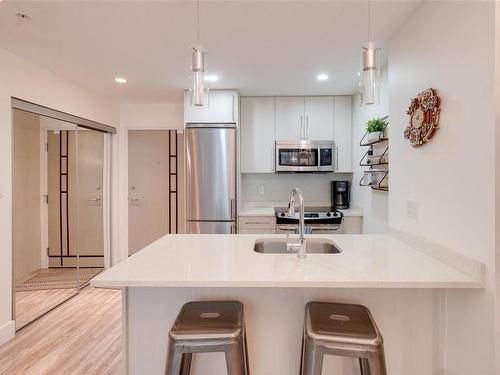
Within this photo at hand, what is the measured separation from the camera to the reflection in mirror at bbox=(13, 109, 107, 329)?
271 centimetres

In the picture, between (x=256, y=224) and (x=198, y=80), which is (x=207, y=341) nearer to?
(x=198, y=80)

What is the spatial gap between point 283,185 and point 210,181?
3.80 feet

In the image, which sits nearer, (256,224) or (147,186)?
(256,224)

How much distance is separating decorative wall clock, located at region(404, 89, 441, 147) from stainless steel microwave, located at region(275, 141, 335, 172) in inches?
72.5

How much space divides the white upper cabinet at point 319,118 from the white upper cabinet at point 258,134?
1.42ft

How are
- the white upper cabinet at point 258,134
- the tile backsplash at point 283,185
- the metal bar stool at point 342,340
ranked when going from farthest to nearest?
the tile backsplash at point 283,185 < the white upper cabinet at point 258,134 < the metal bar stool at point 342,340

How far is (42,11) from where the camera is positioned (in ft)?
6.31

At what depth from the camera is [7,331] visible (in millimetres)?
2441

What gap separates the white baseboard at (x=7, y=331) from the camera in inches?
94.3

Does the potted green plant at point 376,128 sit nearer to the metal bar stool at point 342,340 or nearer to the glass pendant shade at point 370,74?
the glass pendant shade at point 370,74

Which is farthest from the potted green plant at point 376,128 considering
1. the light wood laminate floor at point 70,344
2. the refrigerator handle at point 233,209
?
the light wood laminate floor at point 70,344

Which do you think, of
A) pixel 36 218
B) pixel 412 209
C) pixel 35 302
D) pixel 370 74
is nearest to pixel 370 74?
pixel 370 74

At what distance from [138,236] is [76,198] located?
1.24 metres

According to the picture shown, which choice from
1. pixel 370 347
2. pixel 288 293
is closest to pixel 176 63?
pixel 288 293
